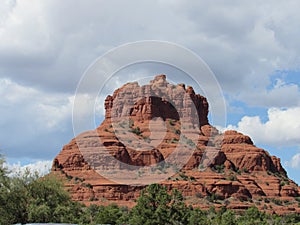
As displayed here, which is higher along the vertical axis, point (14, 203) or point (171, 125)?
point (171, 125)

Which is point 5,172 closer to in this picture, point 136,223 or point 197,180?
point 136,223

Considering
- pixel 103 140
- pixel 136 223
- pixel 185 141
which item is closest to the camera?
pixel 136 223

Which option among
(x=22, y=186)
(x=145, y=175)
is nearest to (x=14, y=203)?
(x=22, y=186)

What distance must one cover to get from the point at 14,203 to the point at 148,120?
131 m

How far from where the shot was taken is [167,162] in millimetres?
167500

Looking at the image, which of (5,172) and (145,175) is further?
(145,175)

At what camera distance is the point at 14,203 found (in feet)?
198

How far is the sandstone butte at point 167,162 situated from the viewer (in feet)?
492

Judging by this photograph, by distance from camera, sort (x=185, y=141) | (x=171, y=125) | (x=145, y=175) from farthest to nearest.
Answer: (x=171, y=125)
(x=185, y=141)
(x=145, y=175)

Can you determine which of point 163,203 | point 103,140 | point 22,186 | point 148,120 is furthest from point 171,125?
point 22,186

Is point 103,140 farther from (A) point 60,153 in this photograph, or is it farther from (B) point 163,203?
(B) point 163,203

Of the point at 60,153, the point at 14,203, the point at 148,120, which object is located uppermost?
the point at 148,120

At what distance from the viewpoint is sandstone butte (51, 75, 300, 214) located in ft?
492

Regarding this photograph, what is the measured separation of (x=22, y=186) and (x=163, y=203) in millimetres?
20055
